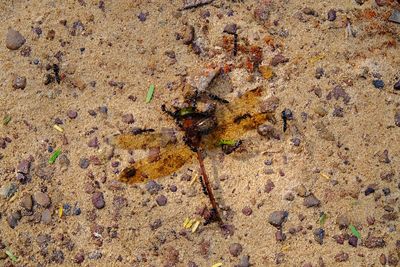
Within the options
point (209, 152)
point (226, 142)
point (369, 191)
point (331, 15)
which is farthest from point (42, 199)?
point (331, 15)

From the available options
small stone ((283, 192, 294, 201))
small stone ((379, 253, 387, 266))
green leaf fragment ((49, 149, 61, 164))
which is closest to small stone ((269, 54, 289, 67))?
small stone ((283, 192, 294, 201))

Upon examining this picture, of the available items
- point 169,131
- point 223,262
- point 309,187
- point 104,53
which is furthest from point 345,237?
point 104,53

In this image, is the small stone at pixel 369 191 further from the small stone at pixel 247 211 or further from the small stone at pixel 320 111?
the small stone at pixel 247 211

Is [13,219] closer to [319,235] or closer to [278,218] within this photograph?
[278,218]

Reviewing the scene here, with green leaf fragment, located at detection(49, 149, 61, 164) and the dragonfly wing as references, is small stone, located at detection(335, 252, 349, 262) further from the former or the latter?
green leaf fragment, located at detection(49, 149, 61, 164)

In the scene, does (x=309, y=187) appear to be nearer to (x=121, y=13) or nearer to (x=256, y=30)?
(x=256, y=30)
